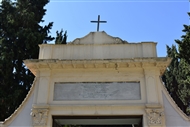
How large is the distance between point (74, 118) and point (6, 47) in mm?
10093

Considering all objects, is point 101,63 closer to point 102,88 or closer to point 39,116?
point 102,88

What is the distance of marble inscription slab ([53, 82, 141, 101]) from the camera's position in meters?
8.47

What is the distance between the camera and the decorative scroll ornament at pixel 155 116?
311 inches

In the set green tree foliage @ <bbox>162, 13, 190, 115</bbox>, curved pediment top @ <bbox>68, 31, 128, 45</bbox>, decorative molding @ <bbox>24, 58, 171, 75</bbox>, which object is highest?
green tree foliage @ <bbox>162, 13, 190, 115</bbox>

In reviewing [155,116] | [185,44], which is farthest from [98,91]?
[185,44]

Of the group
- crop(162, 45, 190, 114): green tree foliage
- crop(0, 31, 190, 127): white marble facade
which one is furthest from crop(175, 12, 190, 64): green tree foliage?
crop(162, 45, 190, 114): green tree foliage

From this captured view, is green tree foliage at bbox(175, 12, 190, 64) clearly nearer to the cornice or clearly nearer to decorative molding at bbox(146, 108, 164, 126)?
the cornice

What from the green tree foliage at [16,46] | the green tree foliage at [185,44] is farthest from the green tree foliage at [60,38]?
the green tree foliage at [185,44]

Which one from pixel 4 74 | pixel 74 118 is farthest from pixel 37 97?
pixel 4 74

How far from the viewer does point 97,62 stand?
8555 millimetres

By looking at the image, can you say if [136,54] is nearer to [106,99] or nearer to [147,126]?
[106,99]

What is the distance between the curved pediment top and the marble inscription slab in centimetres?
170

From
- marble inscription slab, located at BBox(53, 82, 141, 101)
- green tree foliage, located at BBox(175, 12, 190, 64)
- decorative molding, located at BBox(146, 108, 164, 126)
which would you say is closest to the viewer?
decorative molding, located at BBox(146, 108, 164, 126)

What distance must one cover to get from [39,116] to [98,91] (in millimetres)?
2182
